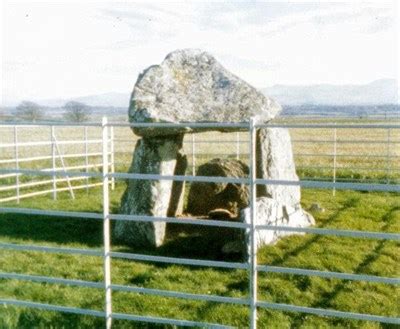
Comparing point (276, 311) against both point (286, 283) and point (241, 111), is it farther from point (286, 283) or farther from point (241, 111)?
point (241, 111)

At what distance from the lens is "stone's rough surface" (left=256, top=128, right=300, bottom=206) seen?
10.4 meters

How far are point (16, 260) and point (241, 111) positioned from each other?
3985 millimetres

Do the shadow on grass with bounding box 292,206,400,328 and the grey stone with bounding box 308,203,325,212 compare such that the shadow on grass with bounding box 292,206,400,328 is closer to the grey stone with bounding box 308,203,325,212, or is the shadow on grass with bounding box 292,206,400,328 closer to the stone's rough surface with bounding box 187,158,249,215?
the grey stone with bounding box 308,203,325,212

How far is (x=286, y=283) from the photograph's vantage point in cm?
694

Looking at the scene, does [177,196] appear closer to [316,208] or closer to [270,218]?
[270,218]

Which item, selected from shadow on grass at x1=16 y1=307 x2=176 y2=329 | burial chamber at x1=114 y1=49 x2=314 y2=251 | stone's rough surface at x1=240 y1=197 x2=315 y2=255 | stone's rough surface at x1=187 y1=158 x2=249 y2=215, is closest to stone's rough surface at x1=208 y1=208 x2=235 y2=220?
stone's rough surface at x1=187 y1=158 x2=249 y2=215

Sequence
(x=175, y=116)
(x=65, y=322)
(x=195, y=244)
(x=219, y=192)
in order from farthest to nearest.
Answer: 1. (x=219, y=192)
2. (x=175, y=116)
3. (x=195, y=244)
4. (x=65, y=322)

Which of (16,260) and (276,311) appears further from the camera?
(16,260)

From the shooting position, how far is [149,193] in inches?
374

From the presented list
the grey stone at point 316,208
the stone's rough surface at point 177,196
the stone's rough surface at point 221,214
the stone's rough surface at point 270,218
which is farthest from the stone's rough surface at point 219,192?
the grey stone at point 316,208

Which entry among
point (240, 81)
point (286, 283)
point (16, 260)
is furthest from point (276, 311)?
point (240, 81)

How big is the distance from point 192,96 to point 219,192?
2008 mm

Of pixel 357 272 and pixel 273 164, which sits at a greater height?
pixel 273 164

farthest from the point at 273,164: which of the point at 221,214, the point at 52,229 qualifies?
the point at 52,229
